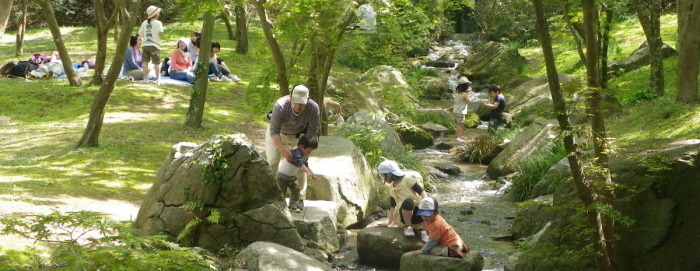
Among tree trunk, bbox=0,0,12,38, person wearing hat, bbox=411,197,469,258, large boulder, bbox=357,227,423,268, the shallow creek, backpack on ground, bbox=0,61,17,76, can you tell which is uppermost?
tree trunk, bbox=0,0,12,38

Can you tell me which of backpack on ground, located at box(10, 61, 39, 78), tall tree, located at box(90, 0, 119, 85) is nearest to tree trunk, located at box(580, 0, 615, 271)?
tall tree, located at box(90, 0, 119, 85)

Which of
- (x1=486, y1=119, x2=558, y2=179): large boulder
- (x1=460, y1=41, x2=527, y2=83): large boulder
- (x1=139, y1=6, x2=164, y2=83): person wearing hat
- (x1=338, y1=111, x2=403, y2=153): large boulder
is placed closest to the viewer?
(x1=486, y1=119, x2=558, y2=179): large boulder

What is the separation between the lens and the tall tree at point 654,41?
50.7 feet

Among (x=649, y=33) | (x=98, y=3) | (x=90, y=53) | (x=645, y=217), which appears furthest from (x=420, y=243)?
(x=90, y=53)

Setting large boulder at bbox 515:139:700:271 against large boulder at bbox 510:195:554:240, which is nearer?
large boulder at bbox 515:139:700:271

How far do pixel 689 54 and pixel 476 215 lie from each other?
5265mm

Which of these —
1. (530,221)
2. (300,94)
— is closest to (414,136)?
(530,221)

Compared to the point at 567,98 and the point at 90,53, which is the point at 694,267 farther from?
the point at 90,53

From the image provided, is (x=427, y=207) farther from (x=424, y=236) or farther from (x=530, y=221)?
(x=530, y=221)

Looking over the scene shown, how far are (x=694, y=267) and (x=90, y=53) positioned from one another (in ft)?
62.9

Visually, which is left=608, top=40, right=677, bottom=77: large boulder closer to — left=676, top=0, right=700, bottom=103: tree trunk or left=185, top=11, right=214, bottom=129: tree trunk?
left=676, top=0, right=700, bottom=103: tree trunk

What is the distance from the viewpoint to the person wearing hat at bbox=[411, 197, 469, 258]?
8312 millimetres

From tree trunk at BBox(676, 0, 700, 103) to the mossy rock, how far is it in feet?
18.6

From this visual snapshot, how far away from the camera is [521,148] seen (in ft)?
46.0
